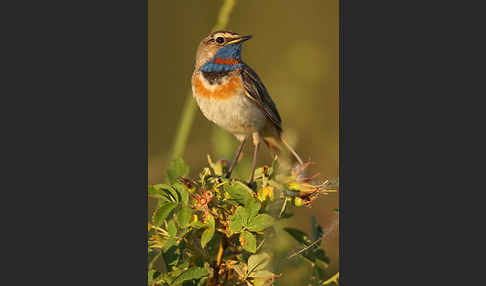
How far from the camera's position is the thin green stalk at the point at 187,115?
145 inches

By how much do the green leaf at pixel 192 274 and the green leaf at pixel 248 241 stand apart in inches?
9.1

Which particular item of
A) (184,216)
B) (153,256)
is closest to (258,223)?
(184,216)

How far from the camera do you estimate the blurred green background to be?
3619 mm

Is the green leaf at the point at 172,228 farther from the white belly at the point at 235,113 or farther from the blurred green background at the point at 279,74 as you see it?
the white belly at the point at 235,113

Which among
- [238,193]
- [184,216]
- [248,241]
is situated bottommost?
[248,241]

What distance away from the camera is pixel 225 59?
3.94m

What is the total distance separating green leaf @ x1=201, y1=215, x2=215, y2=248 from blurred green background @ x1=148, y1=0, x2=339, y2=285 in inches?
18.4

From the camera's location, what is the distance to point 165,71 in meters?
3.81

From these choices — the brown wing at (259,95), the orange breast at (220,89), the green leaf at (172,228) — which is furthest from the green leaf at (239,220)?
the orange breast at (220,89)

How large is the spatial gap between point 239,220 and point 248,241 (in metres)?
0.11

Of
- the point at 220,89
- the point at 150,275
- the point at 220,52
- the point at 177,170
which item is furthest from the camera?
the point at 220,89

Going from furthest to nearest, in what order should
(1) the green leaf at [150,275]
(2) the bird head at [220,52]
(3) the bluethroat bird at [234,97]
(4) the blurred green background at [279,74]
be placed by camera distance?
(3) the bluethroat bird at [234,97] → (2) the bird head at [220,52] → (4) the blurred green background at [279,74] → (1) the green leaf at [150,275]

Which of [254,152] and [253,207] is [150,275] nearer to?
[253,207]

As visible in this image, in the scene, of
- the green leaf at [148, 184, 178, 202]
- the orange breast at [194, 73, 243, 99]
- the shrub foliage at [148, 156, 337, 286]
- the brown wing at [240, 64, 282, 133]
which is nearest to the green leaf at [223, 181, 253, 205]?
the shrub foliage at [148, 156, 337, 286]
